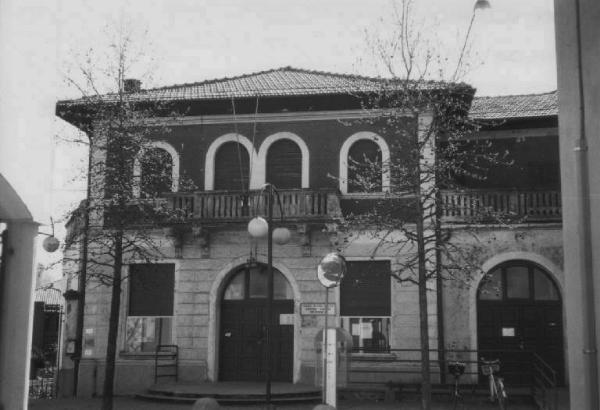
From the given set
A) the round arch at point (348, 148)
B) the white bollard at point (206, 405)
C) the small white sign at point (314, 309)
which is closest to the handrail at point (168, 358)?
the small white sign at point (314, 309)

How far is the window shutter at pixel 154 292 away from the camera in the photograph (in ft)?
80.2

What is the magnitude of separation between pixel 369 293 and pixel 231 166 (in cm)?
557

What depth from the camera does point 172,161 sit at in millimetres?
25109

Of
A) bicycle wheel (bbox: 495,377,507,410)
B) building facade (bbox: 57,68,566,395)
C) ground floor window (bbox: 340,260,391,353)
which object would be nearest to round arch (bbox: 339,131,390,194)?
building facade (bbox: 57,68,566,395)

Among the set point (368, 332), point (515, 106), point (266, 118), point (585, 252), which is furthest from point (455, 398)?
point (515, 106)

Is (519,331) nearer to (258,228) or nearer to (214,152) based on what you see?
(258,228)

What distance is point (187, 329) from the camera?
78.8ft

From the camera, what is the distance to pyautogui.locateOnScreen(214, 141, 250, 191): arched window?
81.7 feet

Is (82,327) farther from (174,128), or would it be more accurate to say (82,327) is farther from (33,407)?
(174,128)

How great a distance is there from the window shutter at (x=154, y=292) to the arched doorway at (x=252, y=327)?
1601 mm

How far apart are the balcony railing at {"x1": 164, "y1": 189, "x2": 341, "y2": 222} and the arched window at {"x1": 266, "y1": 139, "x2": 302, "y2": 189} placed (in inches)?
42.8

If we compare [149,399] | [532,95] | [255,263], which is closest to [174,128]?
[255,263]

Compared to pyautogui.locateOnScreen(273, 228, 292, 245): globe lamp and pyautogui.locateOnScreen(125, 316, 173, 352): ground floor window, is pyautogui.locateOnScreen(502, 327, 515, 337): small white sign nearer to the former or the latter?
pyautogui.locateOnScreen(273, 228, 292, 245): globe lamp

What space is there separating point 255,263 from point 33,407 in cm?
704
